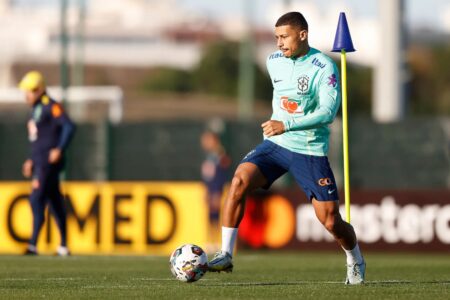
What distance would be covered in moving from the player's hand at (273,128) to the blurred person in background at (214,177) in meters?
12.4

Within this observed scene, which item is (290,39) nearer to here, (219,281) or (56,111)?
(219,281)

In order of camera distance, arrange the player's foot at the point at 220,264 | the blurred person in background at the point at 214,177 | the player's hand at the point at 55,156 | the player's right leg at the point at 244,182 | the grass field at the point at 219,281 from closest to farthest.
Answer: the grass field at the point at 219,281 → the player's foot at the point at 220,264 → the player's right leg at the point at 244,182 → the player's hand at the point at 55,156 → the blurred person in background at the point at 214,177

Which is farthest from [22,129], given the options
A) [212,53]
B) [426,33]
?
[426,33]

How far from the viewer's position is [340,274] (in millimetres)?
14320

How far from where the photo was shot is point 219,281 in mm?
12766

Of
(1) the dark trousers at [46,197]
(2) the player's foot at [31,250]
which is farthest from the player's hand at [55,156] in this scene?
(2) the player's foot at [31,250]

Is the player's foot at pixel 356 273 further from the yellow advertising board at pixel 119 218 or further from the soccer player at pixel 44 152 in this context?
the yellow advertising board at pixel 119 218

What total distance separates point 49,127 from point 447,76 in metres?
94.9

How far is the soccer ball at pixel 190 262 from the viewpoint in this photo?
11656mm

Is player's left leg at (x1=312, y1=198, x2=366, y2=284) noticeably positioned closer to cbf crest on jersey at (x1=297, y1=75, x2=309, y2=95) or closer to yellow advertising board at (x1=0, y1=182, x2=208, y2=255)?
cbf crest on jersey at (x1=297, y1=75, x2=309, y2=95)

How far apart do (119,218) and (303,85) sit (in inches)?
489

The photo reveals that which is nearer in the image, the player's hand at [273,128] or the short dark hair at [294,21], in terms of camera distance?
the player's hand at [273,128]

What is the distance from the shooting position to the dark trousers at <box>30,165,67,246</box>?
18078 millimetres

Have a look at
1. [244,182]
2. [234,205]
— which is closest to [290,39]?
[244,182]
